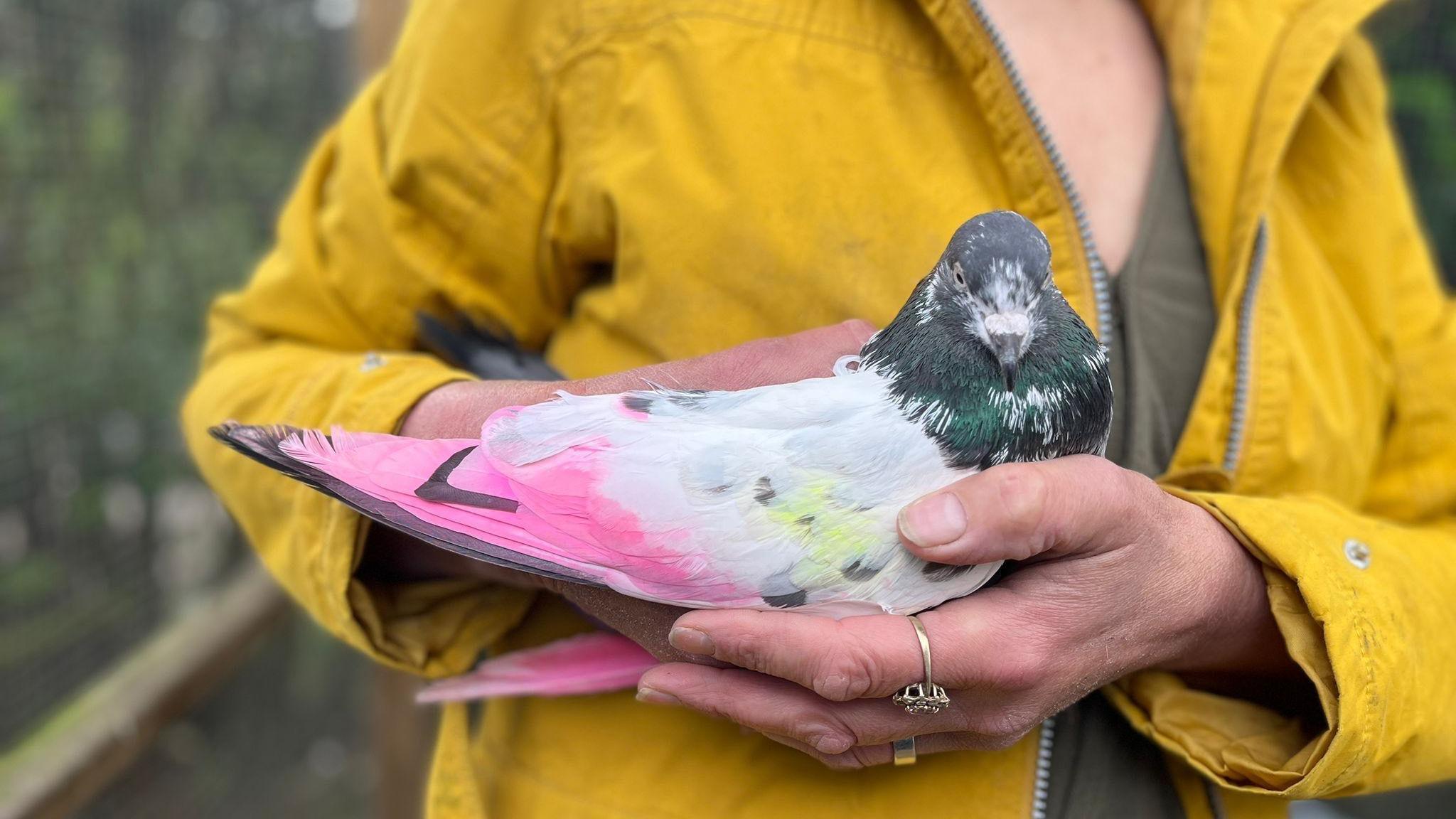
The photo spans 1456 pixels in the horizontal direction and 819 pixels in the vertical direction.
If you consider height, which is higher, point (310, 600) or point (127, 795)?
point (310, 600)

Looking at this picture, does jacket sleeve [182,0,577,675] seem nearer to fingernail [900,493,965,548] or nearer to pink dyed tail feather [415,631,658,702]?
pink dyed tail feather [415,631,658,702]

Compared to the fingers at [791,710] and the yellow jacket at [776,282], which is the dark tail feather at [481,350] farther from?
the fingers at [791,710]

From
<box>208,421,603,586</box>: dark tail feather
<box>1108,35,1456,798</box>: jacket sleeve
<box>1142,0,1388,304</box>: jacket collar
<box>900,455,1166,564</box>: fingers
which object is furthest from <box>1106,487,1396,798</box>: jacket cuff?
<box>208,421,603,586</box>: dark tail feather

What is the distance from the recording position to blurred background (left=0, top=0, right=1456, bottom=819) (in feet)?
7.45

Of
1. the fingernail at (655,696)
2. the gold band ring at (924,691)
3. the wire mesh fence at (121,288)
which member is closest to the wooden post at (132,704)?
the wire mesh fence at (121,288)

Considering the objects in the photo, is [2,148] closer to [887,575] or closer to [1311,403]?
[887,575]

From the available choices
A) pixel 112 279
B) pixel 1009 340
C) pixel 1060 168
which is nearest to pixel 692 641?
pixel 1009 340

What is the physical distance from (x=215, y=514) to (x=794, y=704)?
9.21 ft

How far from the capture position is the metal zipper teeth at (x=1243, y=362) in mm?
1286

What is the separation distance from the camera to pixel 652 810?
4.09 feet

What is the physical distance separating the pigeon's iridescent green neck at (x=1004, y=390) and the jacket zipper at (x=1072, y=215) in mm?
179

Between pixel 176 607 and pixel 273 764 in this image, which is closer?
pixel 176 607

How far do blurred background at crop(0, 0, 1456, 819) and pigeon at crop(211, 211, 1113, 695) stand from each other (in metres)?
1.42

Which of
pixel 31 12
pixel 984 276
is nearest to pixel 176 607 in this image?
pixel 31 12
